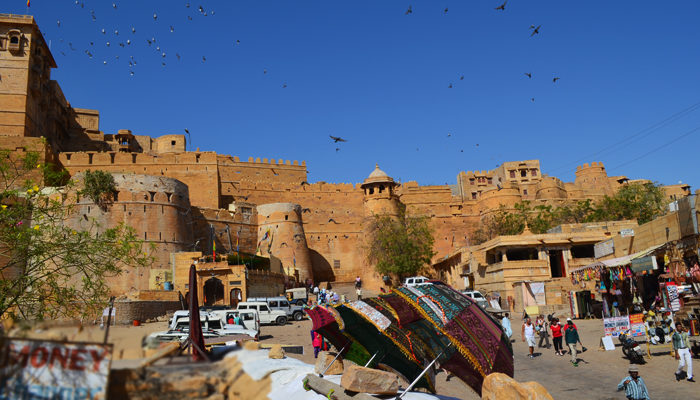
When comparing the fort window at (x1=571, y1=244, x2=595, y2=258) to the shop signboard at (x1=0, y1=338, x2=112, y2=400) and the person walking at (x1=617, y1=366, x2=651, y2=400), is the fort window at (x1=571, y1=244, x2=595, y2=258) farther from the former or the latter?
the shop signboard at (x1=0, y1=338, x2=112, y2=400)

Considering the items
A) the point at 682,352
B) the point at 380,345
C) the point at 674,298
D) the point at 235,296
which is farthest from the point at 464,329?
the point at 235,296

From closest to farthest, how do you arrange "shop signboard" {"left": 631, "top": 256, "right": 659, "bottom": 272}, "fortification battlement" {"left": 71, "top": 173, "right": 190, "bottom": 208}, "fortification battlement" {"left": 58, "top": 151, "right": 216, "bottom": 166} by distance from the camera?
"shop signboard" {"left": 631, "top": 256, "right": 659, "bottom": 272}
"fortification battlement" {"left": 71, "top": 173, "right": 190, "bottom": 208}
"fortification battlement" {"left": 58, "top": 151, "right": 216, "bottom": 166}

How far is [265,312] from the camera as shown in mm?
19859

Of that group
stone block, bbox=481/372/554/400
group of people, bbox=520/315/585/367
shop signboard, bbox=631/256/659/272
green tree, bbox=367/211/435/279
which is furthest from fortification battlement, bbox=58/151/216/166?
stone block, bbox=481/372/554/400

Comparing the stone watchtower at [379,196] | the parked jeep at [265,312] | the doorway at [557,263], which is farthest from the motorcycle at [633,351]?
the stone watchtower at [379,196]

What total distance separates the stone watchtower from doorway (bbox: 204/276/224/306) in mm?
16105

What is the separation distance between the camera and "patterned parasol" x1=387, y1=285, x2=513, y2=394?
18.4 ft

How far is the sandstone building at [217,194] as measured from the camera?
31.8 m

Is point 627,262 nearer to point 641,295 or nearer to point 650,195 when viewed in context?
point 641,295

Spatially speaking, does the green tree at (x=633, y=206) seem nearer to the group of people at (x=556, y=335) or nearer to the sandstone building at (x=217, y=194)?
the sandstone building at (x=217, y=194)

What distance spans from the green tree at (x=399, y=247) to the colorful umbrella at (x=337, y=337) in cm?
2689

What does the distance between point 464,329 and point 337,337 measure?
2.70 meters

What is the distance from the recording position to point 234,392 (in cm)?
257

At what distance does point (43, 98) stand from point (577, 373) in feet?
141
